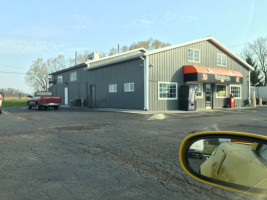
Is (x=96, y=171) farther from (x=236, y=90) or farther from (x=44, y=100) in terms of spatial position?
(x=236, y=90)

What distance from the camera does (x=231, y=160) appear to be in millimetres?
1507

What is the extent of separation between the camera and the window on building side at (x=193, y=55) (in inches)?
846

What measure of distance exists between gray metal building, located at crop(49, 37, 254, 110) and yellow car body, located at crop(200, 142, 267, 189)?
54.5ft

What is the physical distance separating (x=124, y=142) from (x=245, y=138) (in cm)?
504

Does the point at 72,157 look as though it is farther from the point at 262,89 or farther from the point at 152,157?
the point at 262,89

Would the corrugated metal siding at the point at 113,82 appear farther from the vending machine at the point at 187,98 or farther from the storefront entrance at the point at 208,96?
the storefront entrance at the point at 208,96

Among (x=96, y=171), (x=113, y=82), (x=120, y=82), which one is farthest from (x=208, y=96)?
(x=96, y=171)

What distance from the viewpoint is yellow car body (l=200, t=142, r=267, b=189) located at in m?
1.36

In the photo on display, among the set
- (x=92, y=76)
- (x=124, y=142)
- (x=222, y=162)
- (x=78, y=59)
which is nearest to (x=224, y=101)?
(x=92, y=76)

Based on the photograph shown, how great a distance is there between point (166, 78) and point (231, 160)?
18359 millimetres

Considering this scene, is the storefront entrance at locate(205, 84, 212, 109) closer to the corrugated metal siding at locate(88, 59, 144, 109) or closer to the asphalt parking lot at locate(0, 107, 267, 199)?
the corrugated metal siding at locate(88, 59, 144, 109)

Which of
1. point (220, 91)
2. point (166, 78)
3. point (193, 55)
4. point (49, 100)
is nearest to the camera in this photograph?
point (166, 78)

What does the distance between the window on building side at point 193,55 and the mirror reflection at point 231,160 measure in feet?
68.2

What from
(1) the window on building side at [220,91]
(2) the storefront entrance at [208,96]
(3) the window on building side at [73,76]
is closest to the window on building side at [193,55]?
(2) the storefront entrance at [208,96]
